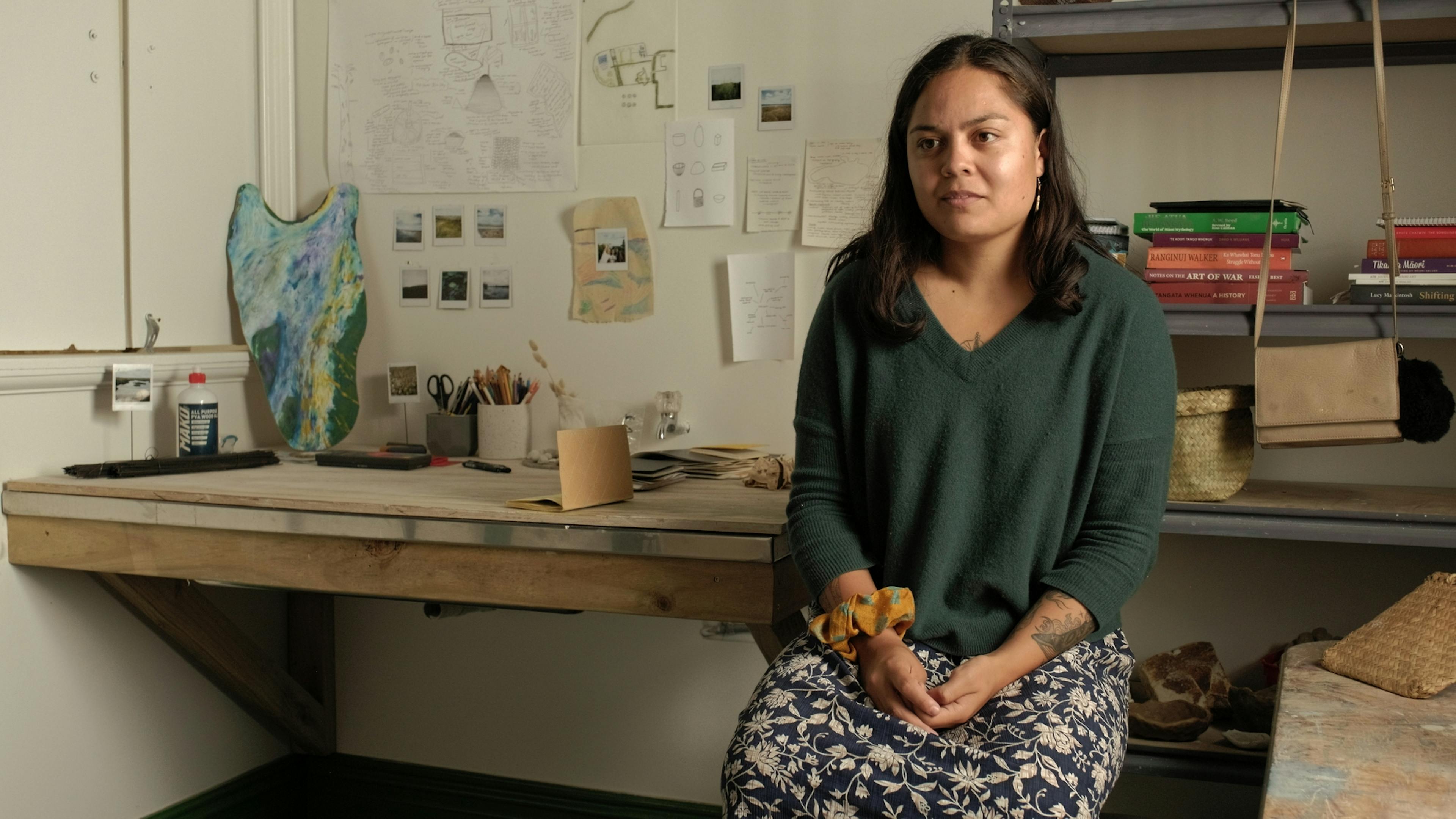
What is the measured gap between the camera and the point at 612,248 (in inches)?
91.5

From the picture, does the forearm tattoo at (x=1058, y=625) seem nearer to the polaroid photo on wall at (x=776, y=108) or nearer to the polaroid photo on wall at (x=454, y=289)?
the polaroid photo on wall at (x=776, y=108)

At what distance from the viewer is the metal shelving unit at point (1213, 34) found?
169 centimetres

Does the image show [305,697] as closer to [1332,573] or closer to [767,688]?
[767,688]

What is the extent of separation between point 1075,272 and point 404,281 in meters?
1.55

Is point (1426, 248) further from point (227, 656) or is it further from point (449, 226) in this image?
point (227, 656)

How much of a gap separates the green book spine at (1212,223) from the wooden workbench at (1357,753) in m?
0.69

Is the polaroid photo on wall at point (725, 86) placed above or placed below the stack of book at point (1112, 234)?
above

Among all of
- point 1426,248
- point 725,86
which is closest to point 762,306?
point 725,86

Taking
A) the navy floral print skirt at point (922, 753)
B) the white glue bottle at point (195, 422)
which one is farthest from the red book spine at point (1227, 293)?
the white glue bottle at point (195, 422)

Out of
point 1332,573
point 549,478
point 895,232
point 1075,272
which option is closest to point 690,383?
point 549,478

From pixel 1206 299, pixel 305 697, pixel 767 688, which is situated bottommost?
pixel 305 697

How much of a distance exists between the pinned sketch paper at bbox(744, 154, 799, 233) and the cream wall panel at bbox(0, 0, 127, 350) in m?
1.20

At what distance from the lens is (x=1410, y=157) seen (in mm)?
1898

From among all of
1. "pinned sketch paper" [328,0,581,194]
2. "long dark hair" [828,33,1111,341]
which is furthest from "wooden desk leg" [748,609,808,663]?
"pinned sketch paper" [328,0,581,194]
